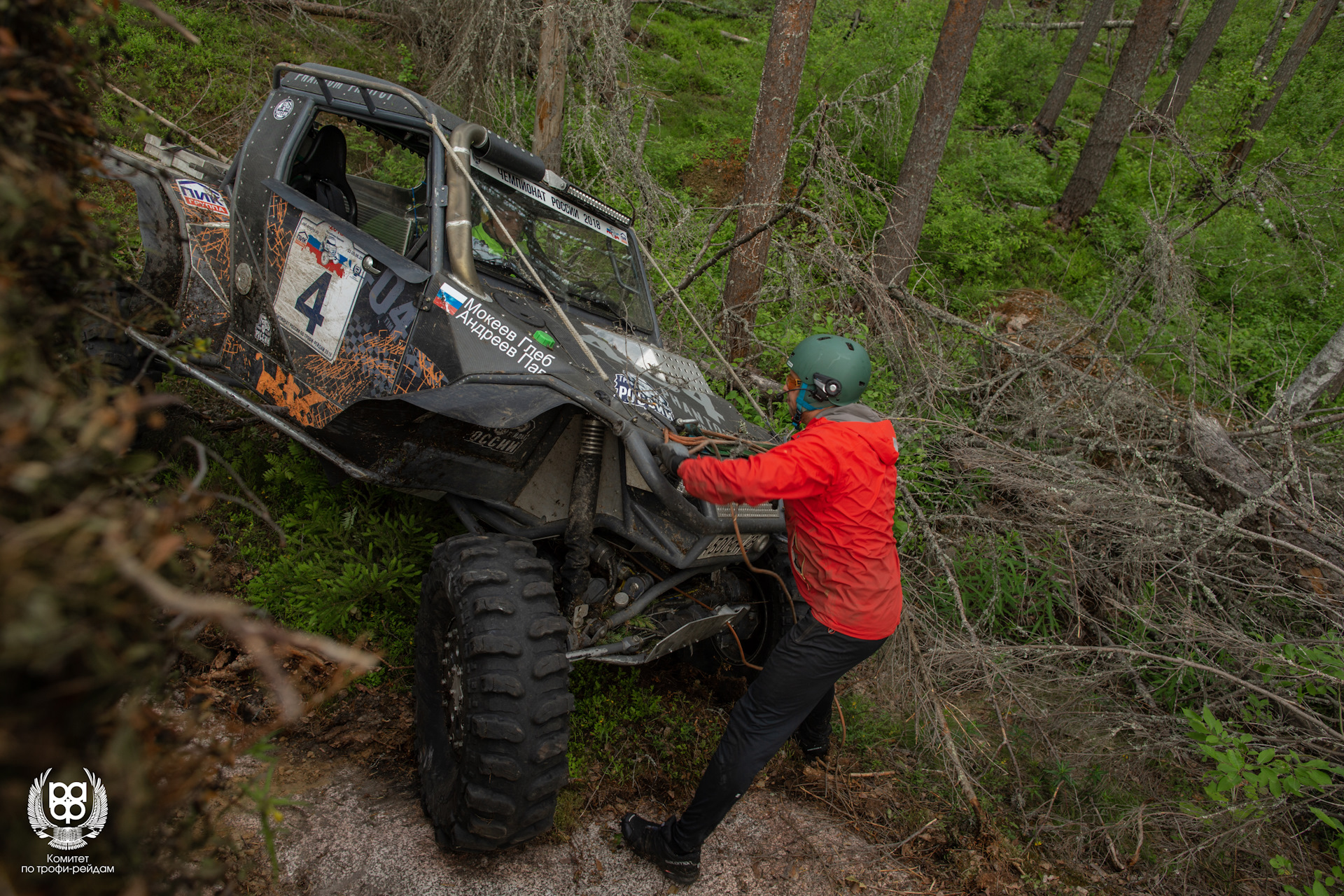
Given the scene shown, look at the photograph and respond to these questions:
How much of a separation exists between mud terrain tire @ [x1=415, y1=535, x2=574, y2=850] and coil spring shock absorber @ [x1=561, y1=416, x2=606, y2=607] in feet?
0.75

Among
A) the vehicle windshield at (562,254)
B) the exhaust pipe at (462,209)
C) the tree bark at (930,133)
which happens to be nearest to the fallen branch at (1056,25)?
the tree bark at (930,133)

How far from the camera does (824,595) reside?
2.83 m

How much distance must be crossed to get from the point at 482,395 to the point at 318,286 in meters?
A: 1.54

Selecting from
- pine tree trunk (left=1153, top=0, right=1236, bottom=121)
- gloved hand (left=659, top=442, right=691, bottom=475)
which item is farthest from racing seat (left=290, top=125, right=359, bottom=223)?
pine tree trunk (left=1153, top=0, right=1236, bottom=121)

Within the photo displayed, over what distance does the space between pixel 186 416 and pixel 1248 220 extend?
459 inches

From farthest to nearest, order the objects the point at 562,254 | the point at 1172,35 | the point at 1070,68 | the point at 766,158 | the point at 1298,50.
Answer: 1. the point at 1172,35
2. the point at 1298,50
3. the point at 1070,68
4. the point at 766,158
5. the point at 562,254

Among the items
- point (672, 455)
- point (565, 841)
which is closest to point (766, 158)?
point (672, 455)

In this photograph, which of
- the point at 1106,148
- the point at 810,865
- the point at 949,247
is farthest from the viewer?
the point at 1106,148

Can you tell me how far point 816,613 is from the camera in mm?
2828

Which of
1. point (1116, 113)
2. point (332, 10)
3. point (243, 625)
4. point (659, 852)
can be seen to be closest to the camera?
point (243, 625)

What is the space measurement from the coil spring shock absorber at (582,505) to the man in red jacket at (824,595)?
357mm

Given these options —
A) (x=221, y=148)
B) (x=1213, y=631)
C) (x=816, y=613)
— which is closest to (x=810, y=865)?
(x=816, y=613)

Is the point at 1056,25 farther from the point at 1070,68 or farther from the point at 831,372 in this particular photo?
the point at 831,372

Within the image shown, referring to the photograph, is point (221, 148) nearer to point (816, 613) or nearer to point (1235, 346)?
point (816, 613)
